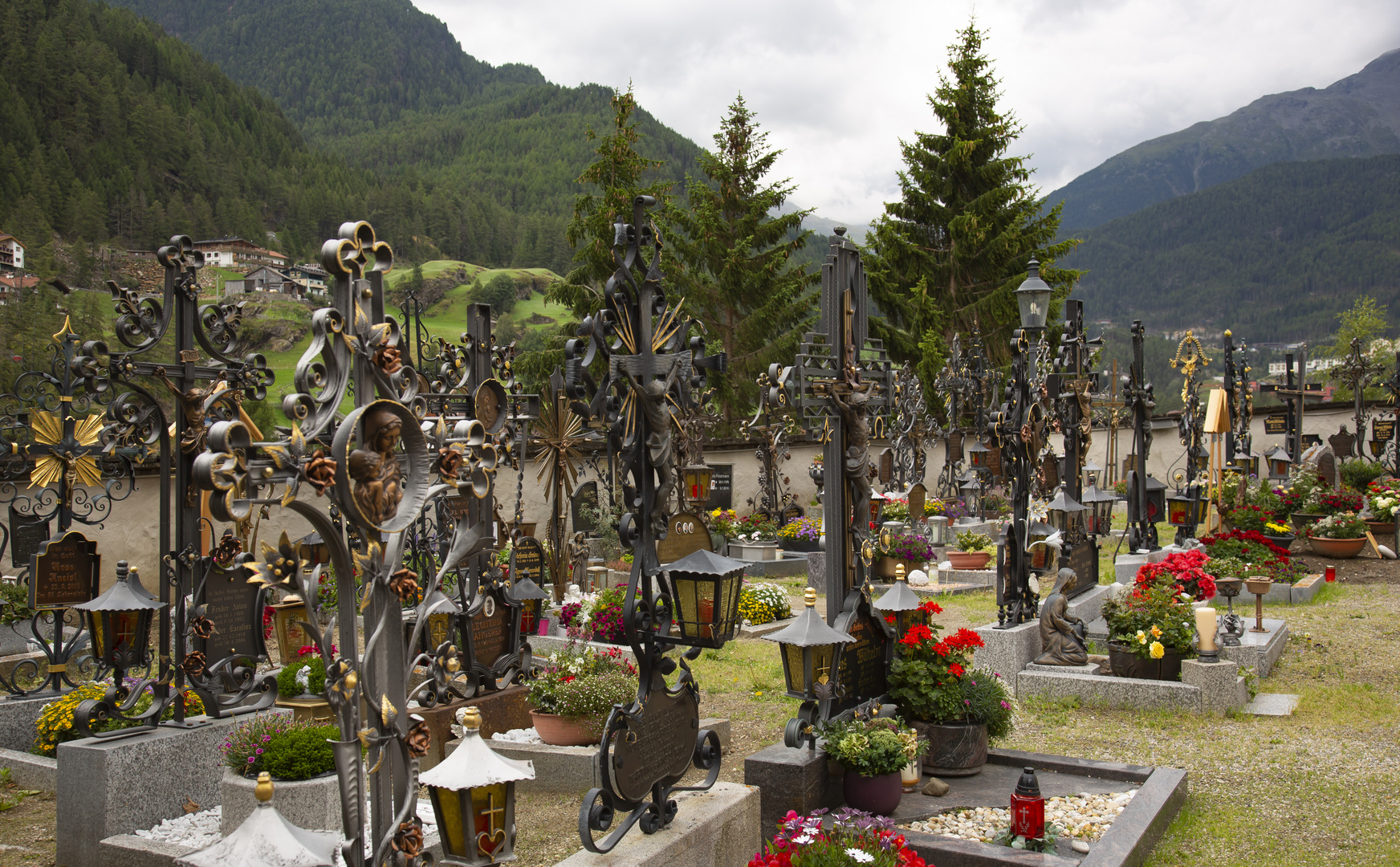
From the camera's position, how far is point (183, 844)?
6172mm

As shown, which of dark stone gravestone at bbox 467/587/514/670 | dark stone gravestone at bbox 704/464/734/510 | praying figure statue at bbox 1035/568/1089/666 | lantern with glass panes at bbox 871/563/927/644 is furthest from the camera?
dark stone gravestone at bbox 704/464/734/510

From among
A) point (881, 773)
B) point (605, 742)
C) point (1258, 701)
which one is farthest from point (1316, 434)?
point (605, 742)

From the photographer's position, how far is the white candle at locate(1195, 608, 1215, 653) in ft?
29.5

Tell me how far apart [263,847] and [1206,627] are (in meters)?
8.83

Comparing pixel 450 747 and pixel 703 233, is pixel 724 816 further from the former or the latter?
pixel 703 233

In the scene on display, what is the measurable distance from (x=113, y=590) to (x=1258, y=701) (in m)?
10.5

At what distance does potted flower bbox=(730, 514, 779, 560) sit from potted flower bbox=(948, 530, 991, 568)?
3593 millimetres

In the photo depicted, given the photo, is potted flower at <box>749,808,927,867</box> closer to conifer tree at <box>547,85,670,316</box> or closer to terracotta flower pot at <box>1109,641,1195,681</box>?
terracotta flower pot at <box>1109,641,1195,681</box>

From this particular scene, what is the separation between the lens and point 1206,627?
907 centimetres

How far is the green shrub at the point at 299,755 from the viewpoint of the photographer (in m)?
6.12

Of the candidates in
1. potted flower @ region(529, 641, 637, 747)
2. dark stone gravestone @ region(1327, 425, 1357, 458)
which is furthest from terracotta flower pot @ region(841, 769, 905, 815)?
dark stone gravestone @ region(1327, 425, 1357, 458)

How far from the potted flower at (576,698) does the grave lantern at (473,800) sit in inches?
154

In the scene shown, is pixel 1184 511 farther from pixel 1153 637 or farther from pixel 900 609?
pixel 900 609

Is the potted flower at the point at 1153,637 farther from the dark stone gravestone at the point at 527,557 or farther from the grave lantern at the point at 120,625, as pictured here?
the grave lantern at the point at 120,625
